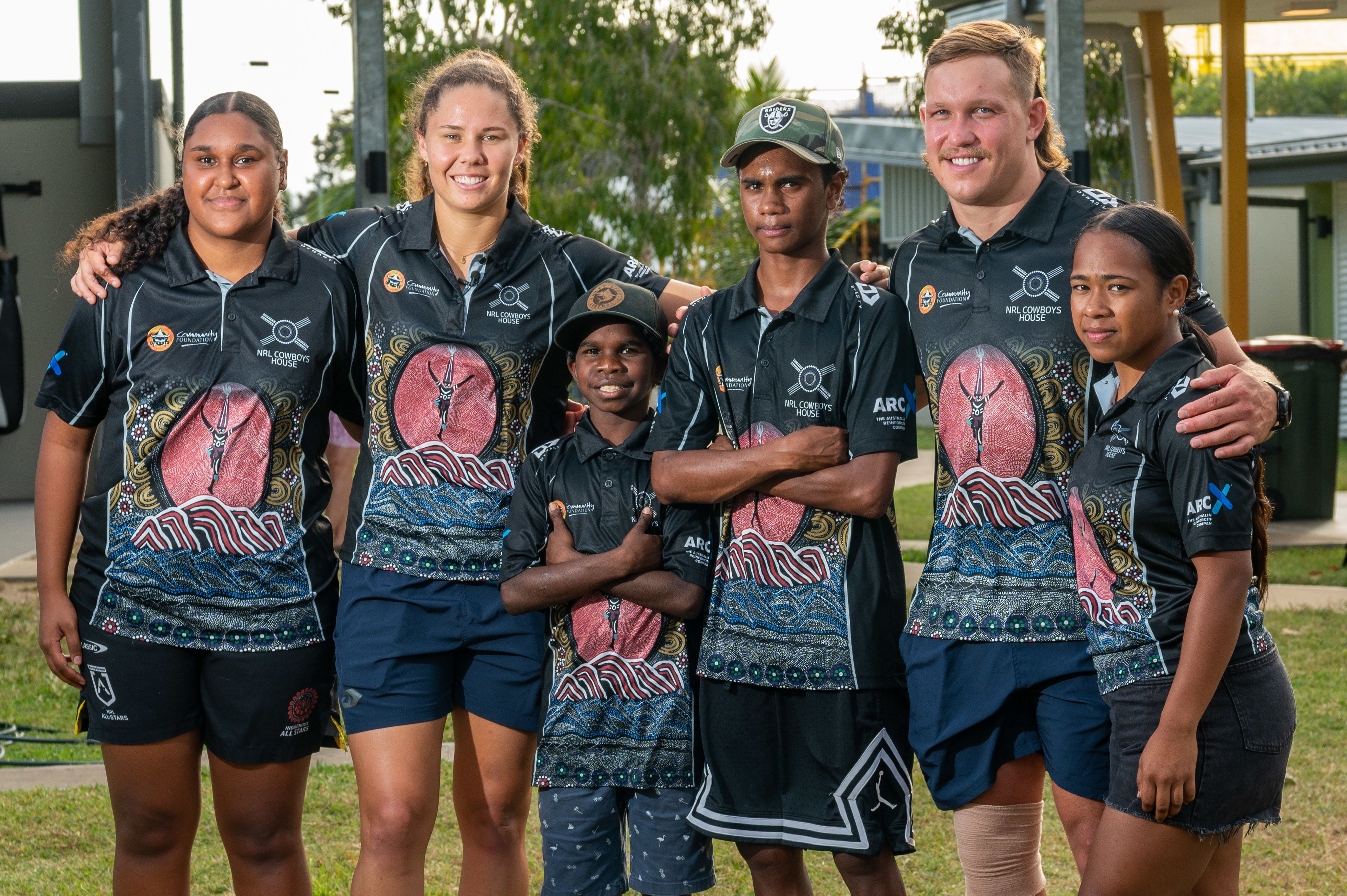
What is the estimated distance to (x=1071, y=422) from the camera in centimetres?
322

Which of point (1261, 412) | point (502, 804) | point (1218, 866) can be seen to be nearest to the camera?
point (1261, 412)

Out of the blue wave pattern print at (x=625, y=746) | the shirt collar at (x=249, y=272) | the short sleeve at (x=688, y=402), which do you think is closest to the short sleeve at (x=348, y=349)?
the shirt collar at (x=249, y=272)

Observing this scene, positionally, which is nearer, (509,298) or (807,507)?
(807,507)

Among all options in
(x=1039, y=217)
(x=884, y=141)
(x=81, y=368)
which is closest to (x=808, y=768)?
(x=1039, y=217)

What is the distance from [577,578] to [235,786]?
104 cm

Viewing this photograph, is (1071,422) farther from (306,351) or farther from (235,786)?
(235,786)

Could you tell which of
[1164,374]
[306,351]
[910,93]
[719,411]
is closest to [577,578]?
[719,411]

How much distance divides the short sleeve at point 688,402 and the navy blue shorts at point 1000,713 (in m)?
0.72

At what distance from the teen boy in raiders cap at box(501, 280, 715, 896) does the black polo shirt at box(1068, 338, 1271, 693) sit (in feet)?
3.28

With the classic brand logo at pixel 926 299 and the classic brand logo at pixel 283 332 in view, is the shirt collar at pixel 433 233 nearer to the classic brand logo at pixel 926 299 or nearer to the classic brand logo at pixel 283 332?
the classic brand logo at pixel 283 332

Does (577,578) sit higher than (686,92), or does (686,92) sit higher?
(686,92)

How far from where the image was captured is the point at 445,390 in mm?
3607

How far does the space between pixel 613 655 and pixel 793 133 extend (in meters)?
1.39

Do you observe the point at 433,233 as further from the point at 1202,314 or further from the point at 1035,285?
the point at 1202,314
